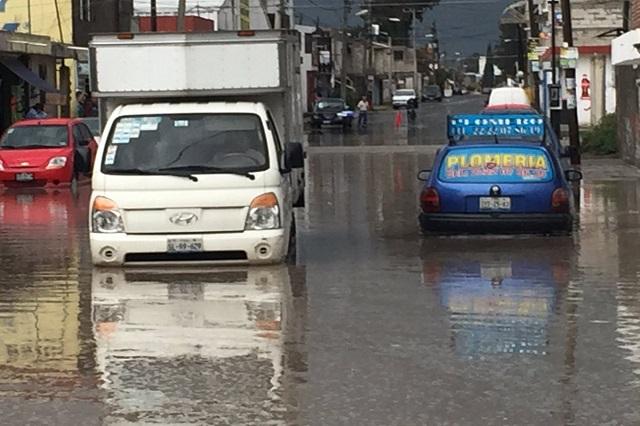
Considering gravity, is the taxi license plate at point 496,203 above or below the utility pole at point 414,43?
below

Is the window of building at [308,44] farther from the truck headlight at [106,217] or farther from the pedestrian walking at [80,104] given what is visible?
the truck headlight at [106,217]

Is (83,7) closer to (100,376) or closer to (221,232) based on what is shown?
(221,232)

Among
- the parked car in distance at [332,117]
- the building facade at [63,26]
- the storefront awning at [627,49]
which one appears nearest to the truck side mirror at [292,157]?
the storefront awning at [627,49]

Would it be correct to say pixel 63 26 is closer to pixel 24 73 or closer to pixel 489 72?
pixel 24 73

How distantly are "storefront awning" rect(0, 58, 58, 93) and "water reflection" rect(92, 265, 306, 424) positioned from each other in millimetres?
27929

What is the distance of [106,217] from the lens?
44.4 ft

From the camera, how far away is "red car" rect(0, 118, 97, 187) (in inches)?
1035

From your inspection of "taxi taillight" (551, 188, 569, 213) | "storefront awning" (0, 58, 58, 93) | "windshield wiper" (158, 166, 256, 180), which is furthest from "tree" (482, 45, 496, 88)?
"windshield wiper" (158, 166, 256, 180)

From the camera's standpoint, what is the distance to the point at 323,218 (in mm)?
20250

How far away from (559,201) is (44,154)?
1357 cm

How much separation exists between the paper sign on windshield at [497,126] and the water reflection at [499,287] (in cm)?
263

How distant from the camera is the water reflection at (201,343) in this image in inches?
318

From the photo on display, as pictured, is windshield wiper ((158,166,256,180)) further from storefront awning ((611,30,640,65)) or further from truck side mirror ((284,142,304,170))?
storefront awning ((611,30,640,65))

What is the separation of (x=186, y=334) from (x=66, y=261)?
5.22 meters
